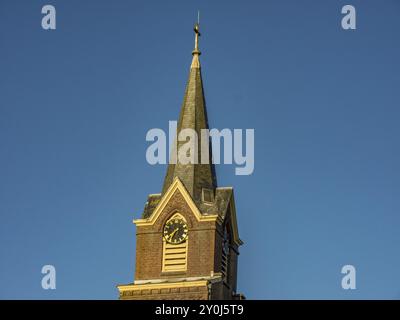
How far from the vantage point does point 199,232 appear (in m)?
82.4

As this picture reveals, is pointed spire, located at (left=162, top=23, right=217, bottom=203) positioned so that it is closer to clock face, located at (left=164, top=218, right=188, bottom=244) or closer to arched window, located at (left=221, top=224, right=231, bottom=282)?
clock face, located at (left=164, top=218, right=188, bottom=244)

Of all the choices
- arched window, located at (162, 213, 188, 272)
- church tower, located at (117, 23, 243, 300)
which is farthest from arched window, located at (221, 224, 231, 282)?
arched window, located at (162, 213, 188, 272)

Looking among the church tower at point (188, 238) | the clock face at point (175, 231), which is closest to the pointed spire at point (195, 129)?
the church tower at point (188, 238)

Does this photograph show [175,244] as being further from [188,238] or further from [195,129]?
[195,129]

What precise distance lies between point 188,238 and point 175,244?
0.75 metres

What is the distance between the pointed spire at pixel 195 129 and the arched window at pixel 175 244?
1.51 meters

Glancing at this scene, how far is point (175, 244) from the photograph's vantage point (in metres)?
82.8

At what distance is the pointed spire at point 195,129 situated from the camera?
84.0 m

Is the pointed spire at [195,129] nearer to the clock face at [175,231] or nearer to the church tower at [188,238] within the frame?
the church tower at [188,238]

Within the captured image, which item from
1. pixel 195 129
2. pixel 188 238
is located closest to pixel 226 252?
pixel 188 238

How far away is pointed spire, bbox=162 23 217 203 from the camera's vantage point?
84.0m
